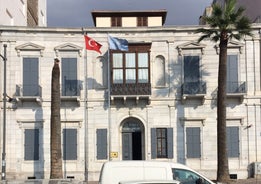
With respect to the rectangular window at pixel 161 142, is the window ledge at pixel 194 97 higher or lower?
higher

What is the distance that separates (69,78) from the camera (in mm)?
37062

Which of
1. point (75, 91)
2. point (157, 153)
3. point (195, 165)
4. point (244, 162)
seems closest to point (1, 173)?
point (75, 91)

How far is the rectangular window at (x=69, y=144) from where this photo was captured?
36.6 metres

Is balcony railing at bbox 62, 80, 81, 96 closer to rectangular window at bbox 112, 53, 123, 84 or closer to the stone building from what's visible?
the stone building

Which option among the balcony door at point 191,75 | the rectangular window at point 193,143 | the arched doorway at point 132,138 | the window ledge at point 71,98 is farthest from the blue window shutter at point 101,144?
the balcony door at point 191,75

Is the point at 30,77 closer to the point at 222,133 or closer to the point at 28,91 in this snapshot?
the point at 28,91

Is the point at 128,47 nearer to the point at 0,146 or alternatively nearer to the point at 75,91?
the point at 75,91

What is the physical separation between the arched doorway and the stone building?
2.9 inches

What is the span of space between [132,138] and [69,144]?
13.8 ft

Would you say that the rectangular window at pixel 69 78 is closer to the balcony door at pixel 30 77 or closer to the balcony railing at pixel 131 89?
the balcony door at pixel 30 77

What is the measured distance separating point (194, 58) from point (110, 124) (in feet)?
23.0

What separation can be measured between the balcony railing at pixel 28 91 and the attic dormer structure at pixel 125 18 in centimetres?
868

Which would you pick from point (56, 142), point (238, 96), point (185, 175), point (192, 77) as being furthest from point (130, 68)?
point (185, 175)

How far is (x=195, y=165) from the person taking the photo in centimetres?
3672
